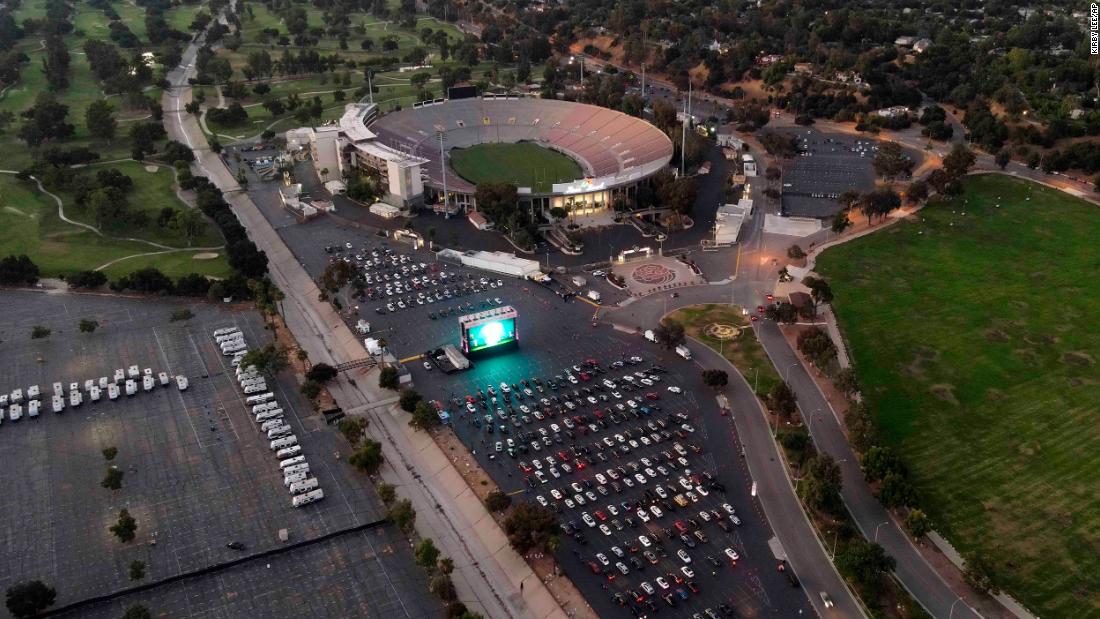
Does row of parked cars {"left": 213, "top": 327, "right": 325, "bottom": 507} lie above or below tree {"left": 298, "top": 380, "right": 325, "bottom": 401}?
below

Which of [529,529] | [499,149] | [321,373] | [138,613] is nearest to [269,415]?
[321,373]

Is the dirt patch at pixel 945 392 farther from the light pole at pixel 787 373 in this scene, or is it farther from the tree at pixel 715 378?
the tree at pixel 715 378

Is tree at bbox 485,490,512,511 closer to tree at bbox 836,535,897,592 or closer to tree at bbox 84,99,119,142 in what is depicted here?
tree at bbox 836,535,897,592

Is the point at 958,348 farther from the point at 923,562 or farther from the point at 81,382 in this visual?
the point at 81,382

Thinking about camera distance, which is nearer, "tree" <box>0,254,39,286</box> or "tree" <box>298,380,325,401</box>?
"tree" <box>298,380,325,401</box>

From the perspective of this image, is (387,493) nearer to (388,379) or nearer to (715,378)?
(388,379)

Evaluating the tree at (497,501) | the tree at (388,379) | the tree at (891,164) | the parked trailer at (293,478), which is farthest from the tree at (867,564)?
the tree at (891,164)

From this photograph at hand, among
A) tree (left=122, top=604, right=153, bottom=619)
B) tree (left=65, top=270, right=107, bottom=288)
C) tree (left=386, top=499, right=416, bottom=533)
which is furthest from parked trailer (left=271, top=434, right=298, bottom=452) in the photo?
tree (left=65, top=270, right=107, bottom=288)

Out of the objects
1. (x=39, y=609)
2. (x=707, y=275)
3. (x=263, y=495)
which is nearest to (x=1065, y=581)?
(x=707, y=275)
